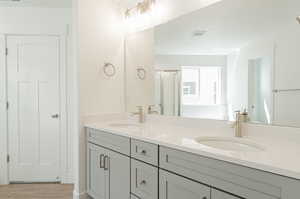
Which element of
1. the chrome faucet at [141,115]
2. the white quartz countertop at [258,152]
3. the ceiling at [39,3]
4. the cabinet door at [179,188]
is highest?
the ceiling at [39,3]

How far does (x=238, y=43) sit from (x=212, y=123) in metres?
0.67

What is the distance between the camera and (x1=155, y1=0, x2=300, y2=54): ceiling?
5.13 ft

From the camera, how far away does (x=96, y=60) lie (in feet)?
8.82

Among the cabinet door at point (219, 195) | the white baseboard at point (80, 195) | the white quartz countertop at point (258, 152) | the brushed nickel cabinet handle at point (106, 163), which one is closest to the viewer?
the white quartz countertop at point (258, 152)

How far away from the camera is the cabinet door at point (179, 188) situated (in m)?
→ 1.29

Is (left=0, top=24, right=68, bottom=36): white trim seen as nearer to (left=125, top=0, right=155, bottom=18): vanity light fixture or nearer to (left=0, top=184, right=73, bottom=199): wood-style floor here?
(left=125, top=0, right=155, bottom=18): vanity light fixture

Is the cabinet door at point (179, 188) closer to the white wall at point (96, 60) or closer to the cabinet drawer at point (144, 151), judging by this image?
the cabinet drawer at point (144, 151)

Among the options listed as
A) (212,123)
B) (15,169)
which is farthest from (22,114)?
A: (212,123)

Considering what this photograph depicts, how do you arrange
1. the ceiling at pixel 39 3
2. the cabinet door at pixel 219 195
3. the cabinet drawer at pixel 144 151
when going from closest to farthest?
the cabinet door at pixel 219 195 → the cabinet drawer at pixel 144 151 → the ceiling at pixel 39 3

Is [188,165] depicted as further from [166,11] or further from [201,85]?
[166,11]

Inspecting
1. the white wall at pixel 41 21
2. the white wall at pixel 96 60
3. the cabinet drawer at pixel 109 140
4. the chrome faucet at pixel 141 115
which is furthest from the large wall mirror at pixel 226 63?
the white wall at pixel 41 21

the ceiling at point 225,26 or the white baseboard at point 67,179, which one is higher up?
the ceiling at point 225,26

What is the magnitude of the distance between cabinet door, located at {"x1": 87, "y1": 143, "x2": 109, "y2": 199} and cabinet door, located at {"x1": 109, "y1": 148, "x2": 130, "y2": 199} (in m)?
0.08

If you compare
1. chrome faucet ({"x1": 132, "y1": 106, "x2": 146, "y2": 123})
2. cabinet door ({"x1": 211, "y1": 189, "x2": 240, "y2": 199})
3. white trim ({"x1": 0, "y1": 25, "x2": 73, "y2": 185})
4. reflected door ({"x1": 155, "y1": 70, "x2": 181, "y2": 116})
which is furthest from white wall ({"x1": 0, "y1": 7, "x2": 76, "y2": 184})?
cabinet door ({"x1": 211, "y1": 189, "x2": 240, "y2": 199})
